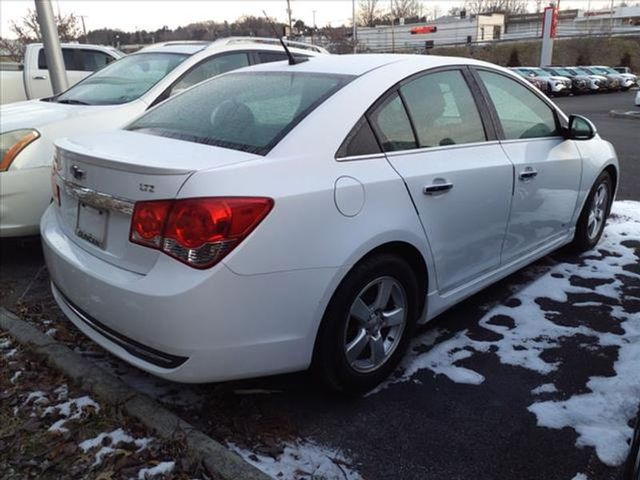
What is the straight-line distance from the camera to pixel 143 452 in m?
2.32

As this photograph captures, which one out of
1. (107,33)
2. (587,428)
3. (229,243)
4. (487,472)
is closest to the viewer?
(229,243)

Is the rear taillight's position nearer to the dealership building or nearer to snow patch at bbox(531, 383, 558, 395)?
snow patch at bbox(531, 383, 558, 395)

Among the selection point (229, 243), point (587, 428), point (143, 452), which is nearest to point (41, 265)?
point (143, 452)

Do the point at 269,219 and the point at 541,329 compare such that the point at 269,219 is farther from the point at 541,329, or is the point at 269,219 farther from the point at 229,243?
the point at 541,329

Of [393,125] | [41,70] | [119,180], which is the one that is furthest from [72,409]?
[41,70]

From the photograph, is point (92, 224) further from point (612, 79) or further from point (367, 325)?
point (612, 79)

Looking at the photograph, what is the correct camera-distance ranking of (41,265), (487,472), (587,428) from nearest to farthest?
(487,472) < (587,428) < (41,265)

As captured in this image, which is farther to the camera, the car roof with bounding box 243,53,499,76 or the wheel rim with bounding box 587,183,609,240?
the wheel rim with bounding box 587,183,609,240

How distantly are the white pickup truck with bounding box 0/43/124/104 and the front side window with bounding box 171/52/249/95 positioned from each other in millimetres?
5780

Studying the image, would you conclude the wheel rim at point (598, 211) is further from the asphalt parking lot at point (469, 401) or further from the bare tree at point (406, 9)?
the bare tree at point (406, 9)

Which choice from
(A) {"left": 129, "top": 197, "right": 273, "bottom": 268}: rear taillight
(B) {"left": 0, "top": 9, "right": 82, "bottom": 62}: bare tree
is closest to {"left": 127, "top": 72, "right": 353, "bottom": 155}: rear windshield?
(A) {"left": 129, "top": 197, "right": 273, "bottom": 268}: rear taillight

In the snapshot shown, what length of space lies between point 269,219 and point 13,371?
1735 millimetres

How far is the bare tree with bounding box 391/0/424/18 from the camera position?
381 ft

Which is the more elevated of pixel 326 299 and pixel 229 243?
pixel 229 243
